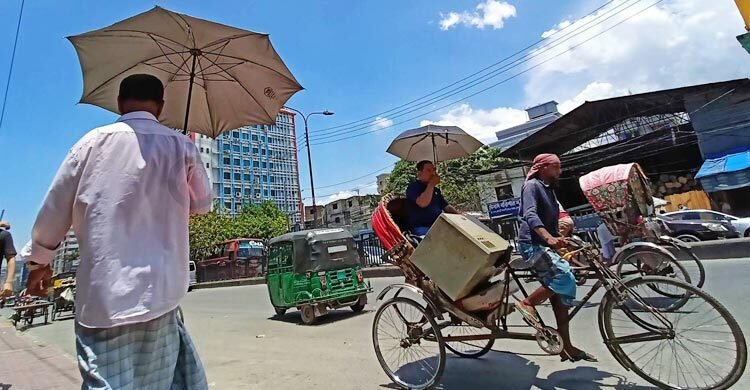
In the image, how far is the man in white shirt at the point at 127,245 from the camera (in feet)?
5.03

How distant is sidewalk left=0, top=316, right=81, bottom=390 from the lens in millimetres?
4438

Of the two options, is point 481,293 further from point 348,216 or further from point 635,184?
point 348,216

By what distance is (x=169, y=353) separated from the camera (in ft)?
5.65

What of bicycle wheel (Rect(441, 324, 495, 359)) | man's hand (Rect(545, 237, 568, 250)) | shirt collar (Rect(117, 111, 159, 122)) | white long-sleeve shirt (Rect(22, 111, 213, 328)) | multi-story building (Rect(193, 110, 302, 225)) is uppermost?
multi-story building (Rect(193, 110, 302, 225))

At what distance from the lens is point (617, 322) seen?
292 cm

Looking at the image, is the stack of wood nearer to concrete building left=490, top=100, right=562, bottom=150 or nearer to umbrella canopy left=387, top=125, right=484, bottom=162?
concrete building left=490, top=100, right=562, bottom=150

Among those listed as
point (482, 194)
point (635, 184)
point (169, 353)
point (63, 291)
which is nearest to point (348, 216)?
point (482, 194)

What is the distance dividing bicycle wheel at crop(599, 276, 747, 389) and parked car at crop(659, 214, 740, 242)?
1242 centimetres

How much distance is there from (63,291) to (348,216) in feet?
144

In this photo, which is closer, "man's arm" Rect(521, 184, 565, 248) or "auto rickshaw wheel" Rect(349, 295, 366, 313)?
"man's arm" Rect(521, 184, 565, 248)

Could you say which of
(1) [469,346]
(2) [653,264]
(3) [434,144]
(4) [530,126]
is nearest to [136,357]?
(1) [469,346]

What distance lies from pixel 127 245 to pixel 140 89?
Result: 80cm

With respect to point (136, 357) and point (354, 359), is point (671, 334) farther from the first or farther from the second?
point (136, 357)

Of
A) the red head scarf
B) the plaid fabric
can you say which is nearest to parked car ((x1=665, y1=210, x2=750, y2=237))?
the red head scarf
